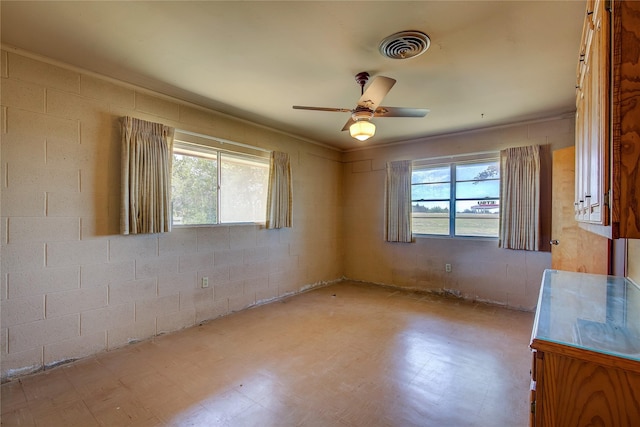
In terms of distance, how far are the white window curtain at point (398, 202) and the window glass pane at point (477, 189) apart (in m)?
0.79

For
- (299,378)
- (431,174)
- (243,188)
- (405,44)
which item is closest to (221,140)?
(243,188)

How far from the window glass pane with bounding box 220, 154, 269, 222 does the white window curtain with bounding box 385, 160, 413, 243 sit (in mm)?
2165

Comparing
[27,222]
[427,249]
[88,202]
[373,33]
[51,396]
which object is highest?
[373,33]

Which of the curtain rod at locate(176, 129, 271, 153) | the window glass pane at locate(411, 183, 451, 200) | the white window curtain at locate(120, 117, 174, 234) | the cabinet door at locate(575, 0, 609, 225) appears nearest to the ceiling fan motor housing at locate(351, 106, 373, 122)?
the cabinet door at locate(575, 0, 609, 225)

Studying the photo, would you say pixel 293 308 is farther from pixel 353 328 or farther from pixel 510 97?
pixel 510 97

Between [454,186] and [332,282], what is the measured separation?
2.72 m

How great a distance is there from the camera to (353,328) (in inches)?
133

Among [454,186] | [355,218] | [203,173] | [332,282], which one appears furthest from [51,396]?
[454,186]

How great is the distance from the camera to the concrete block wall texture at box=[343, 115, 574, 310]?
3988 millimetres

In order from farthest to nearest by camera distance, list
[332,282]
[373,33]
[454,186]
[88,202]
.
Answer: [332,282] → [454,186] → [88,202] → [373,33]

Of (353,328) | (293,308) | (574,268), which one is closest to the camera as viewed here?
(574,268)

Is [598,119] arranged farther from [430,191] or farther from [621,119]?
[430,191]

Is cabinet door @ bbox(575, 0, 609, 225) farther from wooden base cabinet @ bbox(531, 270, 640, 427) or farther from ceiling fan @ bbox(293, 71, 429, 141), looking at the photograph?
ceiling fan @ bbox(293, 71, 429, 141)

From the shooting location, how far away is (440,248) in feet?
15.5
